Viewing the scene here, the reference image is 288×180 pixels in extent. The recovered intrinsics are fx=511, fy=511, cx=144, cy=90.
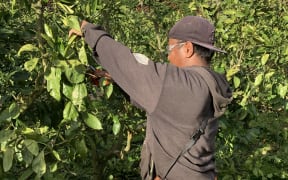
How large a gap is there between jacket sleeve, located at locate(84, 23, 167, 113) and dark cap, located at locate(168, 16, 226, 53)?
10.8 inches

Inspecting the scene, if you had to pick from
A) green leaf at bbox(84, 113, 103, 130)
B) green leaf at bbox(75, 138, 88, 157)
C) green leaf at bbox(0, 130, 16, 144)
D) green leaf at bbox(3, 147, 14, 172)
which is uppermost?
green leaf at bbox(84, 113, 103, 130)

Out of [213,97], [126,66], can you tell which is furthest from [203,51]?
[126,66]

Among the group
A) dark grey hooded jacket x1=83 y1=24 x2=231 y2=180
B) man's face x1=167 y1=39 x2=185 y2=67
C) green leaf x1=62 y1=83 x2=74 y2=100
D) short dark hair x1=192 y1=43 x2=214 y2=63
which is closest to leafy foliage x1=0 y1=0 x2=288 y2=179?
green leaf x1=62 y1=83 x2=74 y2=100

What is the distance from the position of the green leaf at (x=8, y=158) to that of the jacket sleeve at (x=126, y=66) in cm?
50

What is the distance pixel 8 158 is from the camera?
1930 mm

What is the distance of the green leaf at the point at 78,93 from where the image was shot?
1.92m

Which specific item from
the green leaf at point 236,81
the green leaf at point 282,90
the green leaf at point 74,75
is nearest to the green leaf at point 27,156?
the green leaf at point 74,75

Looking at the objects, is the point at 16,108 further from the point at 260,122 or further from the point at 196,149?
the point at 260,122

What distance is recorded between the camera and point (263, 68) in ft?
11.8

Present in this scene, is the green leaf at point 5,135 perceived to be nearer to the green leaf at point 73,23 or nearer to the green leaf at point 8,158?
the green leaf at point 8,158

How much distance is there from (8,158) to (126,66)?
58 centimetres

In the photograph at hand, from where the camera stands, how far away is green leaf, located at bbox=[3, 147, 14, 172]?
191cm

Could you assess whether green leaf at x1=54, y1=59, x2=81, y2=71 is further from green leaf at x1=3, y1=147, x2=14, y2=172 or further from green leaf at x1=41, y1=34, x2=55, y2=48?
green leaf at x1=3, y1=147, x2=14, y2=172

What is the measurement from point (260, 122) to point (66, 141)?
1652mm
